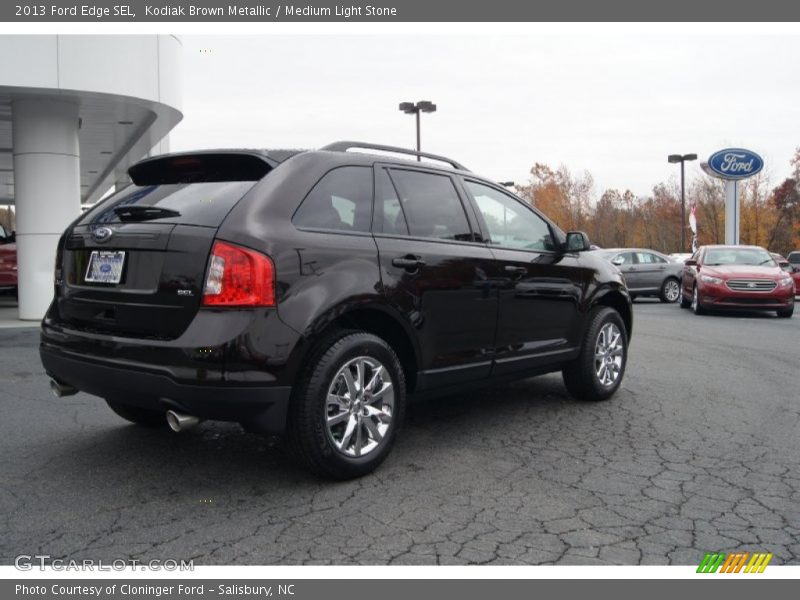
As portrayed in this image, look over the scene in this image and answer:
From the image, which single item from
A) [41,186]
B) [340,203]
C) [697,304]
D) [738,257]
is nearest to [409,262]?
[340,203]

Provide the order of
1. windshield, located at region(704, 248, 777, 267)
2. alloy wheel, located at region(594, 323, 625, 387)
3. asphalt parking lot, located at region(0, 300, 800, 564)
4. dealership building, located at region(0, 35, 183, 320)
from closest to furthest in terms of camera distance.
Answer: asphalt parking lot, located at region(0, 300, 800, 564) → alloy wheel, located at region(594, 323, 625, 387) → dealership building, located at region(0, 35, 183, 320) → windshield, located at region(704, 248, 777, 267)

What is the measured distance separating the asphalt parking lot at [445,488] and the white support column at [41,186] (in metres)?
7.54

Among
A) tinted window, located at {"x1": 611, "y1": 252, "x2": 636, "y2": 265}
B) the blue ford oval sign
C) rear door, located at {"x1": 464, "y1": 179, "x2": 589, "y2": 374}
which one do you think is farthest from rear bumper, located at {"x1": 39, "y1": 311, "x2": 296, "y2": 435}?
the blue ford oval sign

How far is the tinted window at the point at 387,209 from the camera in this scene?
422 centimetres

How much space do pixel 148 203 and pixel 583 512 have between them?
273 centimetres

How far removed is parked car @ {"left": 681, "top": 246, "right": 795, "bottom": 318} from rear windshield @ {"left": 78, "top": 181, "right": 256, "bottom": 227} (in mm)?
12781

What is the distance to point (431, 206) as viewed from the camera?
4598mm

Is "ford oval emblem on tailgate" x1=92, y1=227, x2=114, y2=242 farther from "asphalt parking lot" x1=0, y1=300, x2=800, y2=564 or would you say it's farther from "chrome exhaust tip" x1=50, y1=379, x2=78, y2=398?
"asphalt parking lot" x1=0, y1=300, x2=800, y2=564

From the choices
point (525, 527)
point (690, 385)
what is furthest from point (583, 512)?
point (690, 385)

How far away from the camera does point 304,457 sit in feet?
12.1

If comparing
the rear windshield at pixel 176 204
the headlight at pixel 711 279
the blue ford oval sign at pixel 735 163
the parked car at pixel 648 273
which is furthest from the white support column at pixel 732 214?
the rear windshield at pixel 176 204

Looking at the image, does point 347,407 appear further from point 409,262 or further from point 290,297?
point 409,262

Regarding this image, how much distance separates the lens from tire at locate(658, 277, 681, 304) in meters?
20.2

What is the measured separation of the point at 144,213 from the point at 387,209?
53.0 inches
